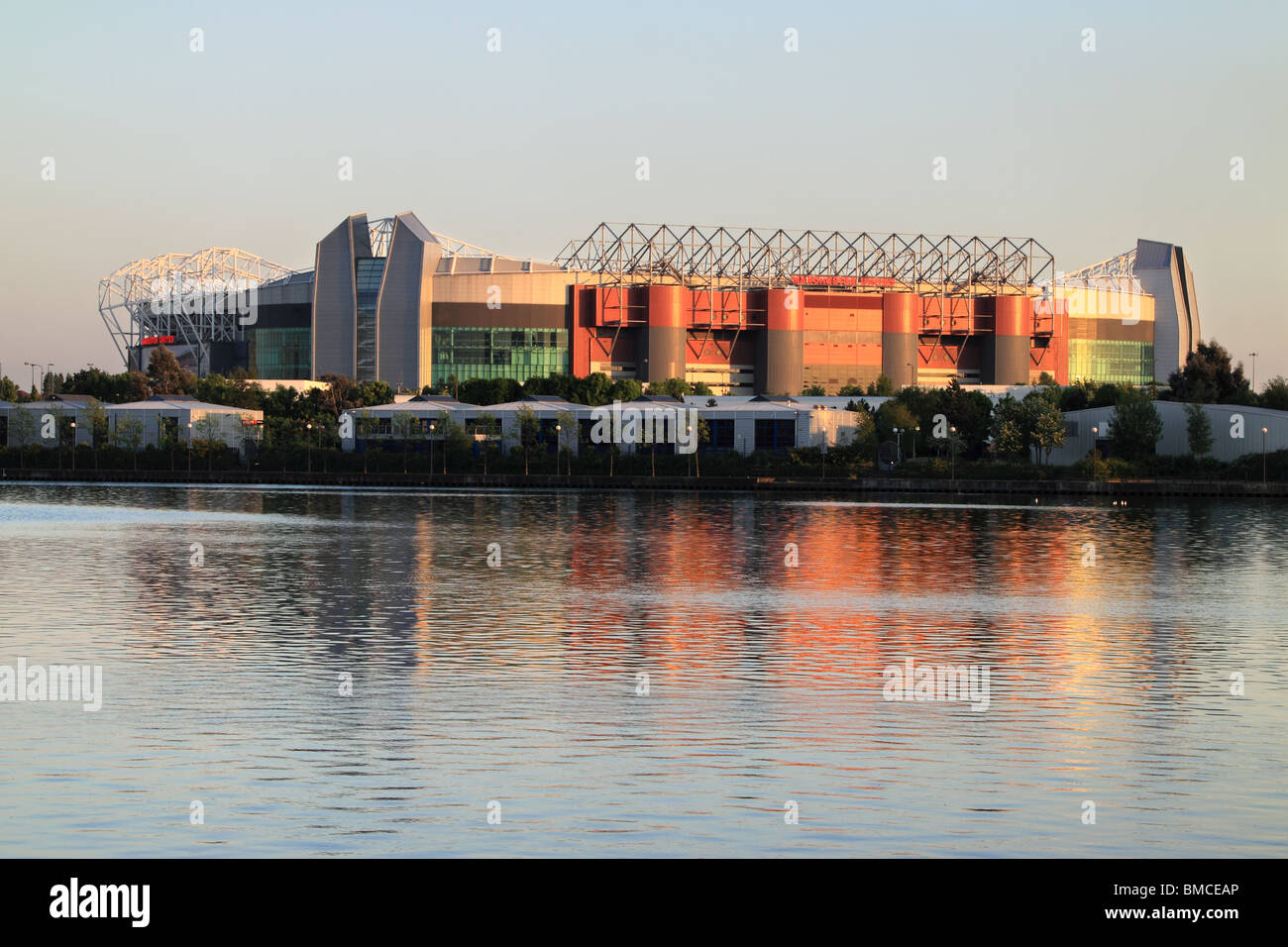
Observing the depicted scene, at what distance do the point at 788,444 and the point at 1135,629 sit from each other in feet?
297

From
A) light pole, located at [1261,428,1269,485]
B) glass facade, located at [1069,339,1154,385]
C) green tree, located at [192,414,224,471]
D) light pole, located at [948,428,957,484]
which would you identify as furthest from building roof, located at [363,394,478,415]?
glass facade, located at [1069,339,1154,385]

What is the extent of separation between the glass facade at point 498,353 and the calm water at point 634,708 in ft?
395

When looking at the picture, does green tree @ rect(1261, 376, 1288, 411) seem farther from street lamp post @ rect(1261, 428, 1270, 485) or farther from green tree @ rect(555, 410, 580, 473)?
green tree @ rect(555, 410, 580, 473)

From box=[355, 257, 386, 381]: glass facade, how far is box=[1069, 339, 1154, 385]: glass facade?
3369 inches

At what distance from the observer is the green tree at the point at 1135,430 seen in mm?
109625

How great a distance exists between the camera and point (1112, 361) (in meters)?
189

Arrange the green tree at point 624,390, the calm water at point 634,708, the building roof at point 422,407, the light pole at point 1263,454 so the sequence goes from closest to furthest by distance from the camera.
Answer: the calm water at point 634,708 < the light pole at point 1263,454 < the building roof at point 422,407 < the green tree at point 624,390

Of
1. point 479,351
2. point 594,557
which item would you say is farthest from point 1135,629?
point 479,351

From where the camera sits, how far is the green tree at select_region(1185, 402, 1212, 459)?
356ft

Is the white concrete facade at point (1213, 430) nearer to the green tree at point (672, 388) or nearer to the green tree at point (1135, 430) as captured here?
the green tree at point (1135, 430)

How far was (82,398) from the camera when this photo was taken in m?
139

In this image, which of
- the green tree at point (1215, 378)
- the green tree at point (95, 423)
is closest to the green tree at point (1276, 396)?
the green tree at point (1215, 378)

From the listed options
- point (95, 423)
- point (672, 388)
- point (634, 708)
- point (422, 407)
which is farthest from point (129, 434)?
point (634, 708)
